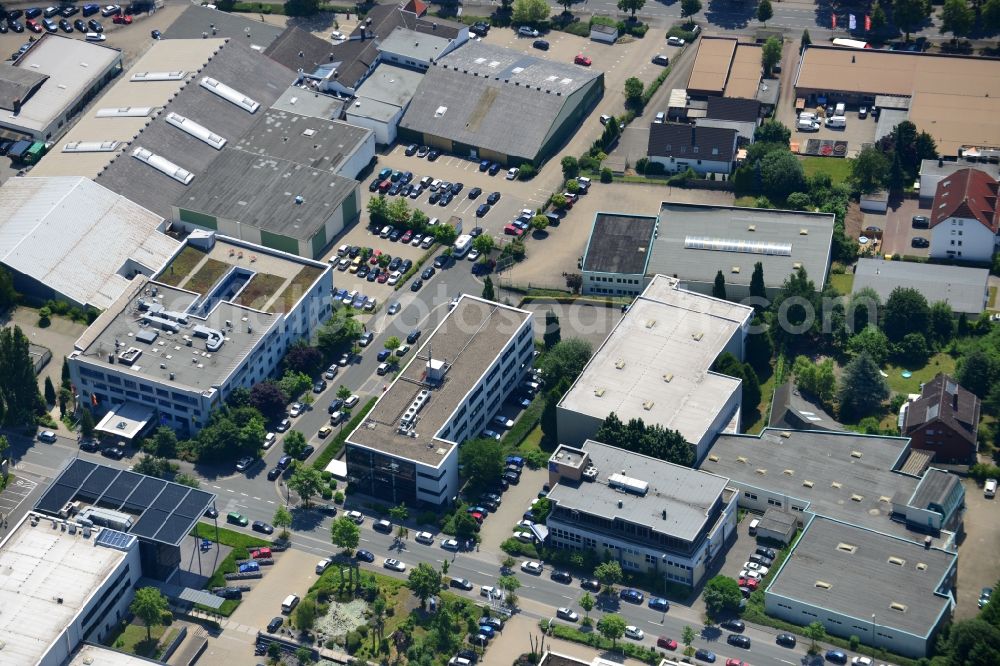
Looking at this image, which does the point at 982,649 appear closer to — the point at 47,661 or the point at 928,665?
the point at 928,665

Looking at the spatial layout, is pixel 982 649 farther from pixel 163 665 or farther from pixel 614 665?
pixel 163 665

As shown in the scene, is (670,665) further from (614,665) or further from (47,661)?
(47,661)

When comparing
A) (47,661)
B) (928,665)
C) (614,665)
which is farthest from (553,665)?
(47,661)

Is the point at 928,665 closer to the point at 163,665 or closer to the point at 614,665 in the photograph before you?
the point at 614,665

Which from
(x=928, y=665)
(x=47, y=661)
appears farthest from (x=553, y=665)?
(x=47, y=661)

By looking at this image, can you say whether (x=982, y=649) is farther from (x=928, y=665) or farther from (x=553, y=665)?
(x=553, y=665)

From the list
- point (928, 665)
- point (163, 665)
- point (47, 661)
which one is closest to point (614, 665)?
point (928, 665)

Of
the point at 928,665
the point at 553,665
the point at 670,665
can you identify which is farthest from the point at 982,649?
the point at 553,665
